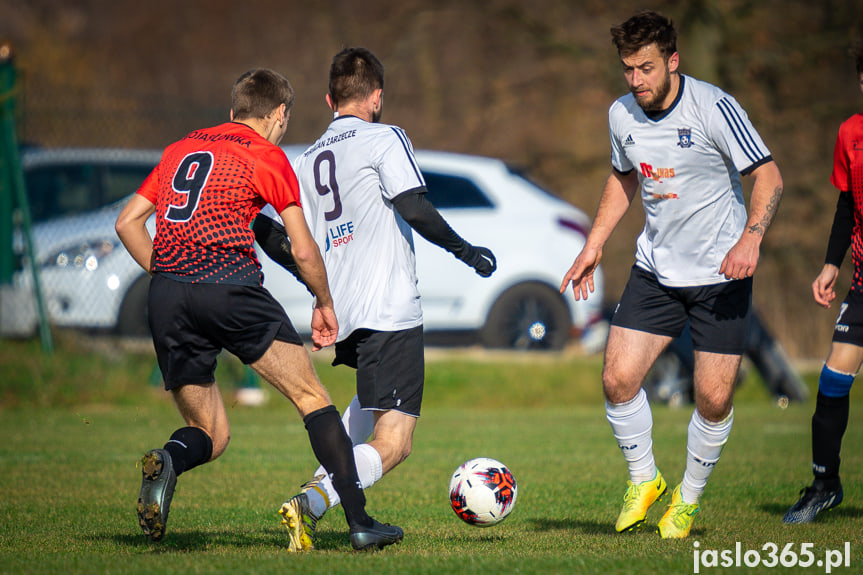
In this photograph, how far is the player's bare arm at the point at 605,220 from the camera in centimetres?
534

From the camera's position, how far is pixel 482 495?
489 cm

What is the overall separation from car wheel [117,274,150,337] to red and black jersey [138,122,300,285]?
7.26 m

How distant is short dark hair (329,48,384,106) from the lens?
4855mm

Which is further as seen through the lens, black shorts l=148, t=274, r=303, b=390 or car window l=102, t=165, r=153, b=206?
car window l=102, t=165, r=153, b=206

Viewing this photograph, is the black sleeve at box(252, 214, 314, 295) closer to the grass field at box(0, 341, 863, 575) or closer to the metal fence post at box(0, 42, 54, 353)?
the grass field at box(0, 341, 863, 575)

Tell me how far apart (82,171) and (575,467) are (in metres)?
7.39

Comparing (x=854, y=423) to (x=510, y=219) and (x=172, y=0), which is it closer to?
(x=510, y=219)

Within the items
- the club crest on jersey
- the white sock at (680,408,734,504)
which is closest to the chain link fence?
the club crest on jersey

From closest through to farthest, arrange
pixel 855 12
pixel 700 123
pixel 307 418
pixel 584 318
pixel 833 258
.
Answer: pixel 307 418, pixel 700 123, pixel 833 258, pixel 584 318, pixel 855 12

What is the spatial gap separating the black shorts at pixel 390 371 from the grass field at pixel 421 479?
2.20 ft

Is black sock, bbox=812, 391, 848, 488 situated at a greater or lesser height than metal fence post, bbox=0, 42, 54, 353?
lesser

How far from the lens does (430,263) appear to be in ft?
40.1

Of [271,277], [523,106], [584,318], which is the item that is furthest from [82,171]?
[523,106]

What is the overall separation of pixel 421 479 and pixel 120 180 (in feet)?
22.0
